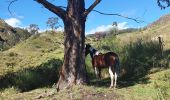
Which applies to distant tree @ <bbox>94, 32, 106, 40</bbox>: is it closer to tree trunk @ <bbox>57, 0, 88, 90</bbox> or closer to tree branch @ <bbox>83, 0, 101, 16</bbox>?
tree branch @ <bbox>83, 0, 101, 16</bbox>

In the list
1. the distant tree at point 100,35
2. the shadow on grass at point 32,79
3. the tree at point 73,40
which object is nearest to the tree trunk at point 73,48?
the tree at point 73,40

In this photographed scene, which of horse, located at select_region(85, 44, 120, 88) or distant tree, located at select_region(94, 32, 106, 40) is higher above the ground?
distant tree, located at select_region(94, 32, 106, 40)

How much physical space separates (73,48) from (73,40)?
0.87 feet

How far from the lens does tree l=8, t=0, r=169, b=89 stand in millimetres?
14477

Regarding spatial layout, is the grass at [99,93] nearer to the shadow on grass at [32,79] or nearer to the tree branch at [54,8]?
the shadow on grass at [32,79]

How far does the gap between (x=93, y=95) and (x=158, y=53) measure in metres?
8.20

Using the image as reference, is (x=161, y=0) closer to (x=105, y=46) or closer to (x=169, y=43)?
(x=105, y=46)

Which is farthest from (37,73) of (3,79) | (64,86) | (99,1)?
(99,1)

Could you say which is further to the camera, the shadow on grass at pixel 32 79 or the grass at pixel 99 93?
the shadow on grass at pixel 32 79

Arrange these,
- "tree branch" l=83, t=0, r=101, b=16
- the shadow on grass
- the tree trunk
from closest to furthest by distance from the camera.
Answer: the tree trunk < "tree branch" l=83, t=0, r=101, b=16 < the shadow on grass

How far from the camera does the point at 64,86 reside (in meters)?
14.4

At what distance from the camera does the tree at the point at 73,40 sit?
570 inches

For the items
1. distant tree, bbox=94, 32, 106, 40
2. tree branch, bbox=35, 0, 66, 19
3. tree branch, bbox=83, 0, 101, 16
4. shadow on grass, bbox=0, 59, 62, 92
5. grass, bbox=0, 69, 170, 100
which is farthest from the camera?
distant tree, bbox=94, 32, 106, 40

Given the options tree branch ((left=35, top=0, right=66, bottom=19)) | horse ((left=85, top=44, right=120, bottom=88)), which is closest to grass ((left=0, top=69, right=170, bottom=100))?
horse ((left=85, top=44, right=120, bottom=88))
